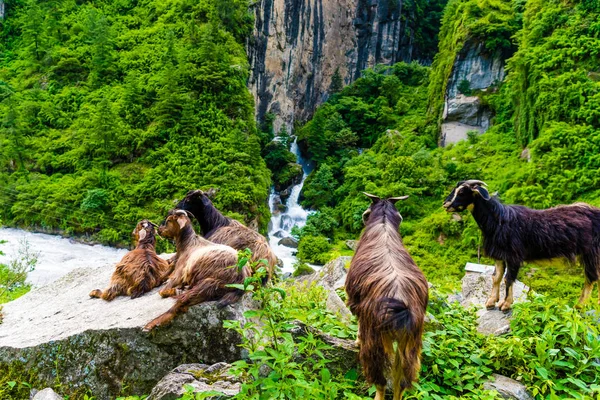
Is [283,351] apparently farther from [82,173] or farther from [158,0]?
[158,0]

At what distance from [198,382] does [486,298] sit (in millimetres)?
4417

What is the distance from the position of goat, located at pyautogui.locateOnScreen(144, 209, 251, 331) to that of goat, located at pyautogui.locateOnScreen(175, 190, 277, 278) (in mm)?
815

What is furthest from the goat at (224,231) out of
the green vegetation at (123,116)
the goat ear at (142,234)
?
the green vegetation at (123,116)

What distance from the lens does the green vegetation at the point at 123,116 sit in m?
25.1

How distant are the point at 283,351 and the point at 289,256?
84.3 feet

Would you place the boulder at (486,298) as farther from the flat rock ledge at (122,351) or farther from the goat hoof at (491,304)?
the flat rock ledge at (122,351)

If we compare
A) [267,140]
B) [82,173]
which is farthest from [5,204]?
[267,140]

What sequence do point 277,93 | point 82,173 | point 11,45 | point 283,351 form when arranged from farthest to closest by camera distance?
1. point 277,93
2. point 11,45
3. point 82,173
4. point 283,351

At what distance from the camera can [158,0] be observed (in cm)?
3844

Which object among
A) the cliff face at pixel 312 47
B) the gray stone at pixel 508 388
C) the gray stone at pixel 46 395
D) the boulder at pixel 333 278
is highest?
the cliff face at pixel 312 47

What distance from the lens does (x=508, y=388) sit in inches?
131

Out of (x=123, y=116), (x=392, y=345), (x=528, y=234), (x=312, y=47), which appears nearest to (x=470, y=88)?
(x=312, y=47)

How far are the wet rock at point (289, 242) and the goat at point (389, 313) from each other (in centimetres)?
2651

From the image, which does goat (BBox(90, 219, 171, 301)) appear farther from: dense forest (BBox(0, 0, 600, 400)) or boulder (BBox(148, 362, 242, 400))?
dense forest (BBox(0, 0, 600, 400))
